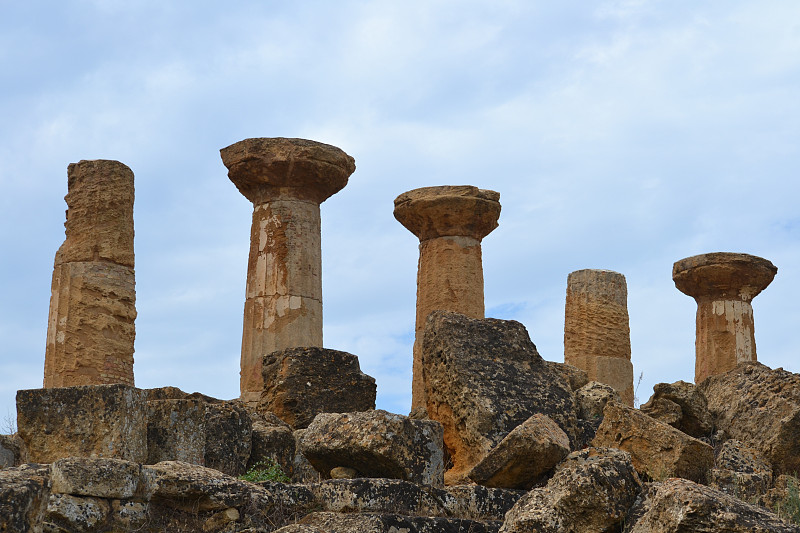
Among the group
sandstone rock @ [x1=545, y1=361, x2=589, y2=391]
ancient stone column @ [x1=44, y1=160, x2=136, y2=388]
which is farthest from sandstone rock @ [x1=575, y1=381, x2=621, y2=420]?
ancient stone column @ [x1=44, y1=160, x2=136, y2=388]

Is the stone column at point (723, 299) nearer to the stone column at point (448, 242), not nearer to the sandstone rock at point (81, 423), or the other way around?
the stone column at point (448, 242)

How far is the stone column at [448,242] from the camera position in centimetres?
1828

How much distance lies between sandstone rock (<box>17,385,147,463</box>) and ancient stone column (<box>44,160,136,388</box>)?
170 inches

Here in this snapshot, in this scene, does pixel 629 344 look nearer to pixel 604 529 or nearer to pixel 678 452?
pixel 678 452

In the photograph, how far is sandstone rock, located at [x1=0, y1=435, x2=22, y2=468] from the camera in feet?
36.4

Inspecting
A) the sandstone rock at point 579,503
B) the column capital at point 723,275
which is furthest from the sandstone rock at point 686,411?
the column capital at point 723,275

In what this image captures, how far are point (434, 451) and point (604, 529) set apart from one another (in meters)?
2.00

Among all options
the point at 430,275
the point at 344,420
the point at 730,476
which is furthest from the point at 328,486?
the point at 430,275

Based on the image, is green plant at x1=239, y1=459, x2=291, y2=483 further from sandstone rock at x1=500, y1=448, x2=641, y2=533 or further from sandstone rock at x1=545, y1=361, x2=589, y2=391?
sandstone rock at x1=545, y1=361, x2=589, y2=391

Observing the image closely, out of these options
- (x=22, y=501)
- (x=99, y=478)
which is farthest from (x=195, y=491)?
(x=22, y=501)

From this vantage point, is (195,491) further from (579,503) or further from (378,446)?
(579,503)

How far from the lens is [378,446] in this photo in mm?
9602

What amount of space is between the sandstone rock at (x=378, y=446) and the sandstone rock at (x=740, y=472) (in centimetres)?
229

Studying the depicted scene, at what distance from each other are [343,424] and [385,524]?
1.57 meters
